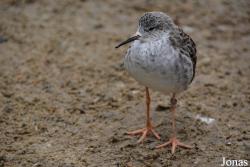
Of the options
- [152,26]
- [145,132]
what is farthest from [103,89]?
[152,26]

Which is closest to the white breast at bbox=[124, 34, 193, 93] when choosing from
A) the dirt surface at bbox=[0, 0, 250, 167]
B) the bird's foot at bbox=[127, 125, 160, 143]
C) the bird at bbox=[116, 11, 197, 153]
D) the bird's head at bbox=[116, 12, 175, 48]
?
the bird at bbox=[116, 11, 197, 153]

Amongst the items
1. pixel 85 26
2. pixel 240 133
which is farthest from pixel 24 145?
pixel 85 26

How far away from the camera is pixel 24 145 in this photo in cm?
561

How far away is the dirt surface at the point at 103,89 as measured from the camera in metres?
5.49

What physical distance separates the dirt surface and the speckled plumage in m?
0.75

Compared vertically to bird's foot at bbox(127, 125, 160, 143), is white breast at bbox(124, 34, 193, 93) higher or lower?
higher

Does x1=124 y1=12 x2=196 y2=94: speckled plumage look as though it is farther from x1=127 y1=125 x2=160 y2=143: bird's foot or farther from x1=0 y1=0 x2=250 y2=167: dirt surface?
x1=0 y1=0 x2=250 y2=167: dirt surface

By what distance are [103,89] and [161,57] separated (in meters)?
1.64

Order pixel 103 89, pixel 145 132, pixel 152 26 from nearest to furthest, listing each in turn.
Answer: pixel 152 26, pixel 145 132, pixel 103 89

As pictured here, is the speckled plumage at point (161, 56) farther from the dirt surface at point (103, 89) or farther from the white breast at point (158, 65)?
the dirt surface at point (103, 89)

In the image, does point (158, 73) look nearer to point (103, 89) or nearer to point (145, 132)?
point (145, 132)

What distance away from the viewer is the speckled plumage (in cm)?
523

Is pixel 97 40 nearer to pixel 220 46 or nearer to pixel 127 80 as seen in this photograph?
pixel 127 80

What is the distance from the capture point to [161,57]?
5223 millimetres
